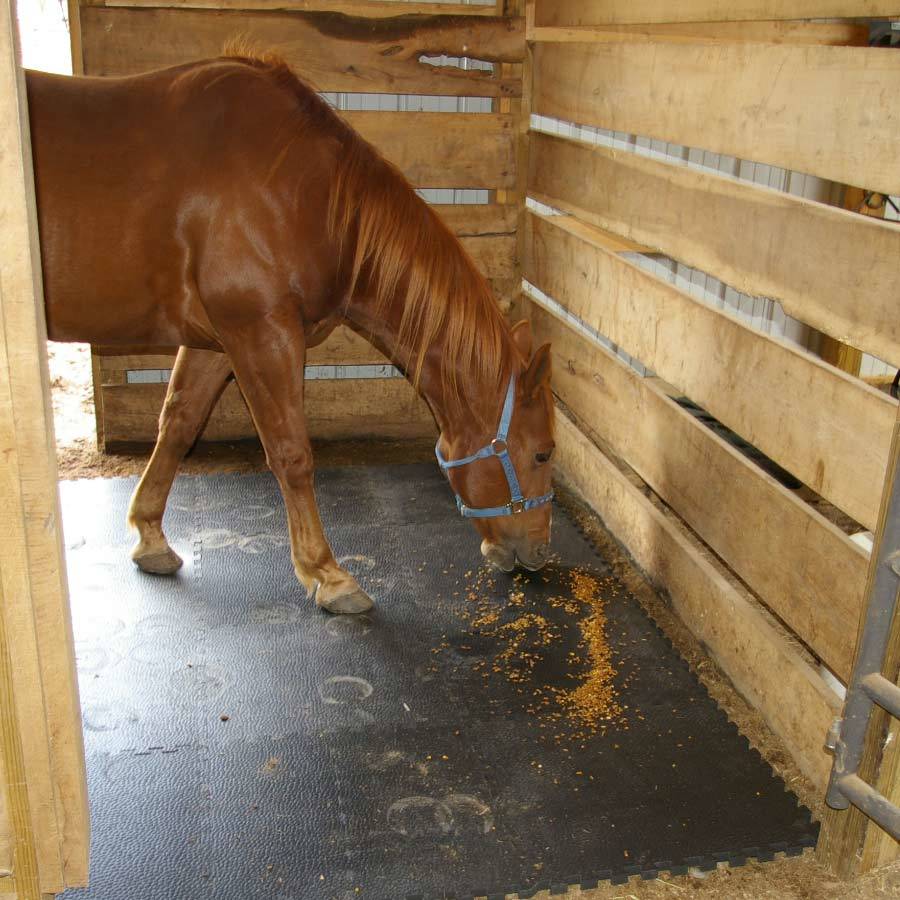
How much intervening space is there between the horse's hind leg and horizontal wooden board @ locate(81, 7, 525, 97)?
4.54ft

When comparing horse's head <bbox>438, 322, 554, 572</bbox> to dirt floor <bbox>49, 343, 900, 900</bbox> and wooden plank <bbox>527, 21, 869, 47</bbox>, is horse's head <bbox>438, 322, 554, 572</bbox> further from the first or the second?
wooden plank <bbox>527, 21, 869, 47</bbox>

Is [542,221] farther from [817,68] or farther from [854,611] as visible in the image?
[854,611]

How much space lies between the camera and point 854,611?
203 cm

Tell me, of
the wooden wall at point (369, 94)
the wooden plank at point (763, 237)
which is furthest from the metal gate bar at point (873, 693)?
the wooden wall at point (369, 94)

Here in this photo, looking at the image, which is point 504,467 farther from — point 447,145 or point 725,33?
point 447,145

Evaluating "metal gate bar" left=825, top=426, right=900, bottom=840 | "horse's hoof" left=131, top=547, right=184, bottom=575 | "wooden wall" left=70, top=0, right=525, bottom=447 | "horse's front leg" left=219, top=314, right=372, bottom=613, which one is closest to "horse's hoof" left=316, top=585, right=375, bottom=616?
"horse's front leg" left=219, top=314, right=372, bottom=613

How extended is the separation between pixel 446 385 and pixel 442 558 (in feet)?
2.44

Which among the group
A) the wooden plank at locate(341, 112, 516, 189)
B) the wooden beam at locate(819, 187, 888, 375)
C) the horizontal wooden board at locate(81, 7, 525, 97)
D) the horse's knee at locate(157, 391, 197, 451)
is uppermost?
the horizontal wooden board at locate(81, 7, 525, 97)

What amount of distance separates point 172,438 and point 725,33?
7.14 ft

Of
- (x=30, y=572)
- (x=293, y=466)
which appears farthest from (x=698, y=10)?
(x=30, y=572)

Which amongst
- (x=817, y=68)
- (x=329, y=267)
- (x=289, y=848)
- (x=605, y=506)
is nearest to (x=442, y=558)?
(x=605, y=506)

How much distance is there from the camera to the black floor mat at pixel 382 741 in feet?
6.34

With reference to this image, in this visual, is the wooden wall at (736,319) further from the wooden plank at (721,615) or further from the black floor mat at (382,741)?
the black floor mat at (382,741)

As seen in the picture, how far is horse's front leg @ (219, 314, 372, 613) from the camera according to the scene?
2680 millimetres
